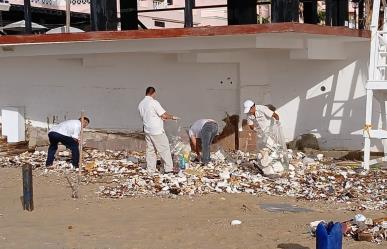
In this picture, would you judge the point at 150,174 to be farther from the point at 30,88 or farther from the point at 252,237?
the point at 30,88

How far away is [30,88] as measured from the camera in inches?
600

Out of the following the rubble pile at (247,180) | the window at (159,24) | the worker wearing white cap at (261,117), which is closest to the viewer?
the rubble pile at (247,180)

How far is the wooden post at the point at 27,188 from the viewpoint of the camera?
345 inches

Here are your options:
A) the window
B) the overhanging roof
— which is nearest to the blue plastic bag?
the overhanging roof

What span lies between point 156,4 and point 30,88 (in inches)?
840

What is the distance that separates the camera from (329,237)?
555cm

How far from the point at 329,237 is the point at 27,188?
4698mm

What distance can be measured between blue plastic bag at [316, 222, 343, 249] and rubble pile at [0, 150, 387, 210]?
3.16 meters

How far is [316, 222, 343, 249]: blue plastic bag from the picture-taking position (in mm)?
5555

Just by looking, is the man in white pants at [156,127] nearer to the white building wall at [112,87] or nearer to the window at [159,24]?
the white building wall at [112,87]

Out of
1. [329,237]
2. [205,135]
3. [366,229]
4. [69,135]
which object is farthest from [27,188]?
[329,237]

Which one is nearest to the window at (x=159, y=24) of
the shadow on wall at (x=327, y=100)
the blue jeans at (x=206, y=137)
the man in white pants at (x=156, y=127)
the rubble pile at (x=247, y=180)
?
the shadow on wall at (x=327, y=100)

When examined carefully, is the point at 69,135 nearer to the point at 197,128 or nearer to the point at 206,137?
the point at 197,128

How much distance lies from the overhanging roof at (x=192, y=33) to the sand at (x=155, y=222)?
A: 2696 millimetres
